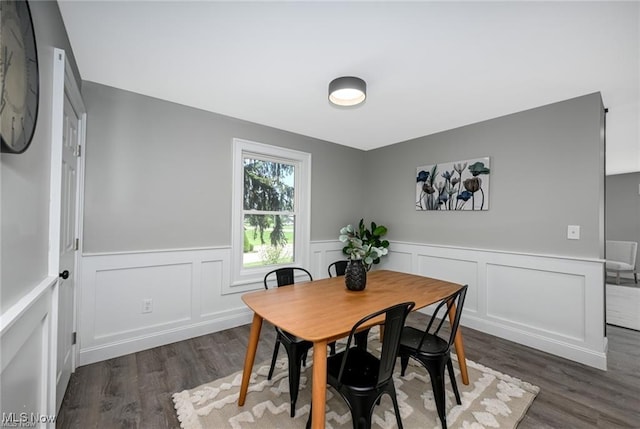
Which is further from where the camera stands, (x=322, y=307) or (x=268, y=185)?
(x=268, y=185)

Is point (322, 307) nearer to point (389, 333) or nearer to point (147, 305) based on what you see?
point (389, 333)

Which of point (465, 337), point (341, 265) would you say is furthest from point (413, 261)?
point (341, 265)

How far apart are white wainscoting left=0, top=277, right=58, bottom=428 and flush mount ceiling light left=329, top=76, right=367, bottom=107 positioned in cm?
216

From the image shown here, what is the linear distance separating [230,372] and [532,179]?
11.2ft

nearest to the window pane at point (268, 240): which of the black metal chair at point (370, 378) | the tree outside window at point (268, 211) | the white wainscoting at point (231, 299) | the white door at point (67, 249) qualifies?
the tree outside window at point (268, 211)

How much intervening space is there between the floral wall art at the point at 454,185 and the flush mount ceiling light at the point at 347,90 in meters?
1.77

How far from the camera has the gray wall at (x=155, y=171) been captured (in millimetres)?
2338

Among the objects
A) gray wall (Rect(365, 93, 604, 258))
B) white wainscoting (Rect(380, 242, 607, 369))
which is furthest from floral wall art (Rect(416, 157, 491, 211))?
white wainscoting (Rect(380, 242, 607, 369))

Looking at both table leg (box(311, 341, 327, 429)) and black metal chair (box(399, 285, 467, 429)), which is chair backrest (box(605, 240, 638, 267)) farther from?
table leg (box(311, 341, 327, 429))

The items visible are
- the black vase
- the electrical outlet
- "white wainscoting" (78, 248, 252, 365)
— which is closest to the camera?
the black vase

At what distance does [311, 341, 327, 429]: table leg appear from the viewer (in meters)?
1.24

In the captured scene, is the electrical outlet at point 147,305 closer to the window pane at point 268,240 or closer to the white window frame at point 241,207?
the white window frame at point 241,207

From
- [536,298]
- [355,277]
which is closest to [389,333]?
[355,277]

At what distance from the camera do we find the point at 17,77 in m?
0.90
